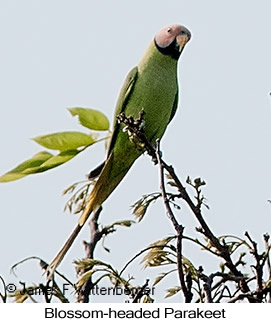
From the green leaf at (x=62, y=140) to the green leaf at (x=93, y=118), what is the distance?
9 centimetres

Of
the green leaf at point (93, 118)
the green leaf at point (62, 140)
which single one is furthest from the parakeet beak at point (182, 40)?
the green leaf at point (62, 140)

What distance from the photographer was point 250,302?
1.22 meters

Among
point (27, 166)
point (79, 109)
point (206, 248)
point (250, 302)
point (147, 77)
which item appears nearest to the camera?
point (250, 302)

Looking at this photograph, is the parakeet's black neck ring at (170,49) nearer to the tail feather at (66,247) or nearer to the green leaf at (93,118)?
the tail feather at (66,247)

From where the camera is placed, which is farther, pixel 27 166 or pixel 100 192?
pixel 100 192

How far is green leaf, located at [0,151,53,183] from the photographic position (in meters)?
1.55

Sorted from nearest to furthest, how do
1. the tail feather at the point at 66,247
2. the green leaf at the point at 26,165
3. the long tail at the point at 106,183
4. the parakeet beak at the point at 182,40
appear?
the green leaf at the point at 26,165 < the tail feather at the point at 66,247 < the long tail at the point at 106,183 < the parakeet beak at the point at 182,40

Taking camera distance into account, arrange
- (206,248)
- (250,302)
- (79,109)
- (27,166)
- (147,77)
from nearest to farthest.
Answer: (250,302) < (206,248) < (27,166) < (79,109) < (147,77)

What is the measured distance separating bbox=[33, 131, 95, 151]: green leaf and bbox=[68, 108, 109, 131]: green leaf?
0.09 metres

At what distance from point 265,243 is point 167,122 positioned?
1.84m

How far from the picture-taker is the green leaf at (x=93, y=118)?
1721 millimetres
